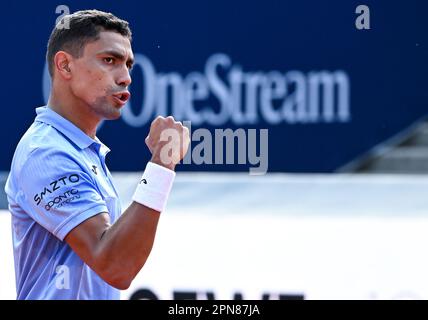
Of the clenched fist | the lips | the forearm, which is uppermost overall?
the lips

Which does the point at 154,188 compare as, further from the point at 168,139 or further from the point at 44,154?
the point at 44,154

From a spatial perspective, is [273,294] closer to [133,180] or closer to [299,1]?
[133,180]

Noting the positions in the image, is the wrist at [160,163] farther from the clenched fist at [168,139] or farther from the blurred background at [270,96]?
the blurred background at [270,96]

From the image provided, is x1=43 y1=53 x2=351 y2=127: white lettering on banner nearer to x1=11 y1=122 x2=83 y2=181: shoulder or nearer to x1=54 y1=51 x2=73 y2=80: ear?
x1=54 y1=51 x2=73 y2=80: ear

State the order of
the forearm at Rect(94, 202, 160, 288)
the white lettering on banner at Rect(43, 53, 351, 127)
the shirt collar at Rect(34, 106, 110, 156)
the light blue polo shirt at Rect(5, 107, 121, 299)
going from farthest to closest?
the white lettering on banner at Rect(43, 53, 351, 127)
the shirt collar at Rect(34, 106, 110, 156)
the light blue polo shirt at Rect(5, 107, 121, 299)
the forearm at Rect(94, 202, 160, 288)

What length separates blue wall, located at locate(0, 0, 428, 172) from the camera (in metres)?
5.06

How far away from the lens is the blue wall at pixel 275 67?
506cm

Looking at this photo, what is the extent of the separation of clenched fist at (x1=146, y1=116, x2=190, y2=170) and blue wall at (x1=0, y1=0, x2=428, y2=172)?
2.72 m

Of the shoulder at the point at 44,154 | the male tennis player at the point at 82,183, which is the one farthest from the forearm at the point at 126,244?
the shoulder at the point at 44,154

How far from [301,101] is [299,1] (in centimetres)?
52

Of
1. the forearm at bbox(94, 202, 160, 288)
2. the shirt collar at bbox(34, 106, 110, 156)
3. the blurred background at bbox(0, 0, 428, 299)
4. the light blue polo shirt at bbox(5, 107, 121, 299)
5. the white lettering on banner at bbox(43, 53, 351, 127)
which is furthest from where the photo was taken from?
the white lettering on banner at bbox(43, 53, 351, 127)

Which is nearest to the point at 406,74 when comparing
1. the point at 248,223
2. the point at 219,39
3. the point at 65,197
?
the point at 219,39

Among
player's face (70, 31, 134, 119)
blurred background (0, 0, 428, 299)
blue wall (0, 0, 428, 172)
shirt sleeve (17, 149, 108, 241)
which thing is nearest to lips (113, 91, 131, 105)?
player's face (70, 31, 134, 119)

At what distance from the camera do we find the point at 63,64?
249 centimetres
